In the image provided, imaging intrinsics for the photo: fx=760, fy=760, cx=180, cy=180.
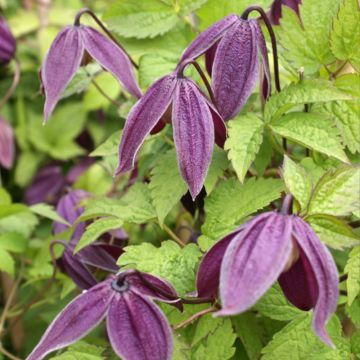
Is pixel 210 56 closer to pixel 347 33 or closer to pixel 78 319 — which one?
pixel 347 33

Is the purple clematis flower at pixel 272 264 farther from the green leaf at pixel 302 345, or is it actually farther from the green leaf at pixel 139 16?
the green leaf at pixel 139 16

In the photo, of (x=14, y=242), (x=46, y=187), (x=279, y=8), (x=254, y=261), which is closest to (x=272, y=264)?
(x=254, y=261)

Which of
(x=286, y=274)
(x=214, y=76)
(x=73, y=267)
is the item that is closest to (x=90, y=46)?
(x=214, y=76)

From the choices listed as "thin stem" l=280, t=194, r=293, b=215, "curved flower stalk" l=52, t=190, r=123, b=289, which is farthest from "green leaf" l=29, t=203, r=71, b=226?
"thin stem" l=280, t=194, r=293, b=215

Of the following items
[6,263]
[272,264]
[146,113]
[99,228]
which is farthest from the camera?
[6,263]

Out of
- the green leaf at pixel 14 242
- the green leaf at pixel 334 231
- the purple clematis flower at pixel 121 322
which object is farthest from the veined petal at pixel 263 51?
the green leaf at pixel 14 242

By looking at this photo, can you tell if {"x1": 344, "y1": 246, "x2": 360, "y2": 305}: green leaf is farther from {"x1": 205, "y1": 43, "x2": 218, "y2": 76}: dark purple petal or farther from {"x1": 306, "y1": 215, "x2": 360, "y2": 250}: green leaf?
{"x1": 205, "y1": 43, "x2": 218, "y2": 76}: dark purple petal

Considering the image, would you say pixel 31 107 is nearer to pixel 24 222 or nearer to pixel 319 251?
pixel 24 222
